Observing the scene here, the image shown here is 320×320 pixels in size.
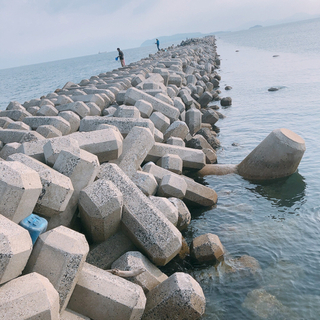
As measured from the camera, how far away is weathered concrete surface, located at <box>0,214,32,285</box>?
Answer: 2.40 metres

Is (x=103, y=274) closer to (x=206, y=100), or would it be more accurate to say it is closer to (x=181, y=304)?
(x=181, y=304)

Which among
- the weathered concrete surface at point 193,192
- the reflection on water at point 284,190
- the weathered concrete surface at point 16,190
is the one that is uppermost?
the weathered concrete surface at point 16,190

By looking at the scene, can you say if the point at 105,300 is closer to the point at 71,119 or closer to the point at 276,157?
the point at 276,157

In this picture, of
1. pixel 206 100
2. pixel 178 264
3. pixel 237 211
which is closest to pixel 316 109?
pixel 206 100

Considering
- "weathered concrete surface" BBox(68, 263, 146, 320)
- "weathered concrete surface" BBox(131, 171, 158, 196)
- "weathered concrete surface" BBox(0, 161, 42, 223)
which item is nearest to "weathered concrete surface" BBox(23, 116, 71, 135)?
"weathered concrete surface" BBox(131, 171, 158, 196)

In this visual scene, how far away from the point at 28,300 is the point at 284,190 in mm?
4730

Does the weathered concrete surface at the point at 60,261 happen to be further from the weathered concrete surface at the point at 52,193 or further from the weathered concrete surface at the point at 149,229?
the weathered concrete surface at the point at 149,229

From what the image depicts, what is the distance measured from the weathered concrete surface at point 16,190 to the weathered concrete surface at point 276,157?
14.4 ft

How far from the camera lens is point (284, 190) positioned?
584 centimetres

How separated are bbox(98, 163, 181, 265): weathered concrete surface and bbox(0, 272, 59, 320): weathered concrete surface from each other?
Result: 1.34m

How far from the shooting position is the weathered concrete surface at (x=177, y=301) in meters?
3.07

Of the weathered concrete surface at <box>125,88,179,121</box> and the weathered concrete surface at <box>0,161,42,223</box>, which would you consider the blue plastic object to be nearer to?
the weathered concrete surface at <box>0,161,42,223</box>

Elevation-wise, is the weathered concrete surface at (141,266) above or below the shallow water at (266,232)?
above

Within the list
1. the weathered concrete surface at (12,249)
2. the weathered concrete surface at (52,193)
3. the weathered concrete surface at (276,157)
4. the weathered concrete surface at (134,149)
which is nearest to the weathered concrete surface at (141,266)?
the weathered concrete surface at (52,193)
